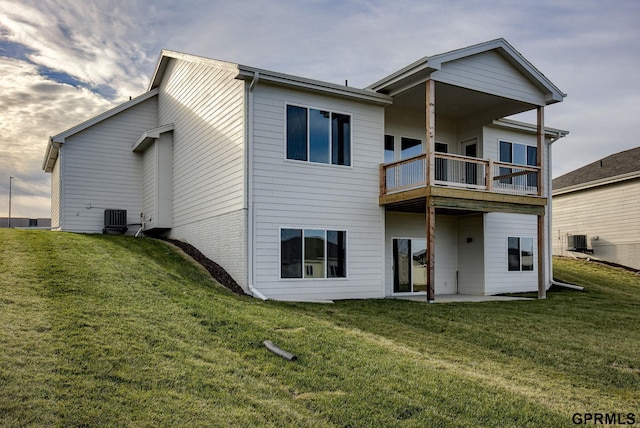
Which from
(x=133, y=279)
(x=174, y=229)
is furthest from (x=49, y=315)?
(x=174, y=229)

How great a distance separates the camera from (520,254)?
57.5 feet

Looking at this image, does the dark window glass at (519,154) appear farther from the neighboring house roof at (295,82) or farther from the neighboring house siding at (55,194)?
the neighboring house siding at (55,194)

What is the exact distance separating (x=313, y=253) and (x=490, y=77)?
281 inches

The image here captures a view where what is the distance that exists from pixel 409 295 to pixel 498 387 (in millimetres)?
9319

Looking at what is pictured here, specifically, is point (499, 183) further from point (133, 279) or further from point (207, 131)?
point (133, 279)

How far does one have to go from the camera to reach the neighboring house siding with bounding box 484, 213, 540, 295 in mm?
16516

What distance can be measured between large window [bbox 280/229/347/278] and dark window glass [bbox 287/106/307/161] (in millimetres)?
1994

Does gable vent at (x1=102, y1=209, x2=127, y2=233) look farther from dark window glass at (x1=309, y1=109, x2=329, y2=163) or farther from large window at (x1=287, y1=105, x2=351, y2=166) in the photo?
dark window glass at (x1=309, y1=109, x2=329, y2=163)

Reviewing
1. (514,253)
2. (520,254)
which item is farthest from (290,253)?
(520,254)

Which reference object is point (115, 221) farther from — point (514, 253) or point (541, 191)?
point (541, 191)

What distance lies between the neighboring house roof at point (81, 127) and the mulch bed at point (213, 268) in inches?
220

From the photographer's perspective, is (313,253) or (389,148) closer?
(313,253)

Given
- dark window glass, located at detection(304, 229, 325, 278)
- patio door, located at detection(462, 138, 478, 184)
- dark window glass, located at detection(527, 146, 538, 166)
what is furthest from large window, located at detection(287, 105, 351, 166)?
dark window glass, located at detection(527, 146, 538, 166)

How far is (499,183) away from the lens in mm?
16516
